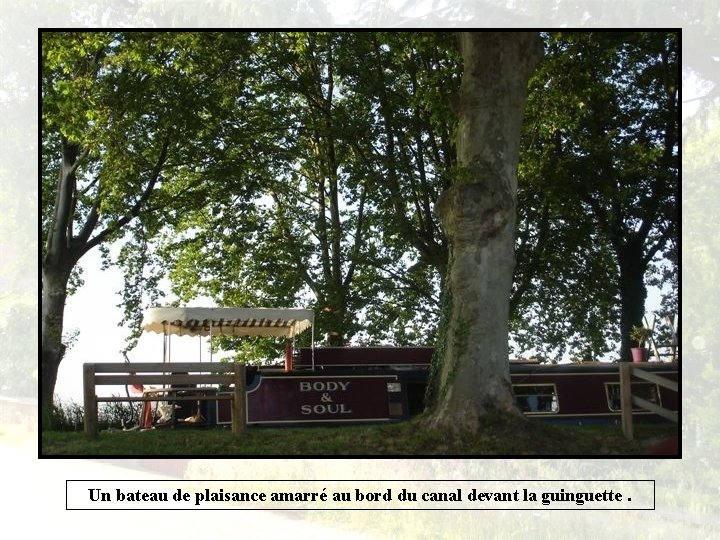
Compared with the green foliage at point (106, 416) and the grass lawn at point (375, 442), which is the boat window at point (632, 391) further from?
the green foliage at point (106, 416)

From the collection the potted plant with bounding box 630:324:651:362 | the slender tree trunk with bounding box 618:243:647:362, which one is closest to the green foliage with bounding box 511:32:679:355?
the slender tree trunk with bounding box 618:243:647:362

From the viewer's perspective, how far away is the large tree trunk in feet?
43.1

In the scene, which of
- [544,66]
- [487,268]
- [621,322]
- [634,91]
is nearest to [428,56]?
[544,66]

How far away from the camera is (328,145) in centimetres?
2452

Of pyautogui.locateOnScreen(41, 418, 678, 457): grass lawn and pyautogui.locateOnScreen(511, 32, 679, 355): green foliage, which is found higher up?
pyautogui.locateOnScreen(511, 32, 679, 355): green foliage

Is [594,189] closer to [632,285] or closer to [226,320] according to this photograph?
[632,285]

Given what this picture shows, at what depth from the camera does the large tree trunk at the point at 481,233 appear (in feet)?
43.1

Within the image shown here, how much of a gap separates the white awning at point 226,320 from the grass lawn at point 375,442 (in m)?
2.36

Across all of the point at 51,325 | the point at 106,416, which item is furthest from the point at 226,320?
the point at 51,325

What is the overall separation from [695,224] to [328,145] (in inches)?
426

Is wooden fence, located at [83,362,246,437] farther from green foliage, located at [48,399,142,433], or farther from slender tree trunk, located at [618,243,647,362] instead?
slender tree trunk, located at [618,243,647,362]

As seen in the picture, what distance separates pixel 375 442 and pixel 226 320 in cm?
449

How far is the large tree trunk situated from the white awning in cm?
349

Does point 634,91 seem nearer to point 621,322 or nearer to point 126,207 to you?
point 621,322
